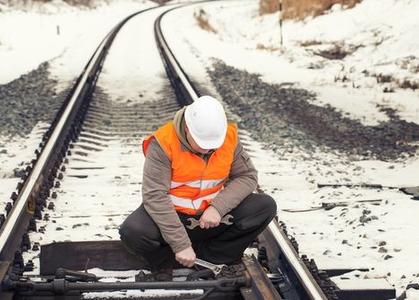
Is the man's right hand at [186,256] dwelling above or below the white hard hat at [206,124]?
below

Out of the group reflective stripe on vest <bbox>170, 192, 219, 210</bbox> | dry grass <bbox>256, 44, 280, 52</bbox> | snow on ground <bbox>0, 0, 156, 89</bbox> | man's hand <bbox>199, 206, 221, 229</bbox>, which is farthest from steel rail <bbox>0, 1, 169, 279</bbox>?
dry grass <bbox>256, 44, 280, 52</bbox>

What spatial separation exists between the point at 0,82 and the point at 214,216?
421 inches

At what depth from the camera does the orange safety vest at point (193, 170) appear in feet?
14.3

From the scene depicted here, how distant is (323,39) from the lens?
20.0m

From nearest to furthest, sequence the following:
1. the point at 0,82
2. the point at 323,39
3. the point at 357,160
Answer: the point at 357,160 → the point at 0,82 → the point at 323,39

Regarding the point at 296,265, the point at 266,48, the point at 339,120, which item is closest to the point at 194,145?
the point at 296,265

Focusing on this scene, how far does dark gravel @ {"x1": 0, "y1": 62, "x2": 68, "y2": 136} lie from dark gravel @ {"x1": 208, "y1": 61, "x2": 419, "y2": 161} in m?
2.61

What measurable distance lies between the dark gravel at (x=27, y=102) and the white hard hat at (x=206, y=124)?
5385mm

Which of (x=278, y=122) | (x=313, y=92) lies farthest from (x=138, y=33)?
(x=278, y=122)

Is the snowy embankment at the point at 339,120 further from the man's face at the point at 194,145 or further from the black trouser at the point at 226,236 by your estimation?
the man's face at the point at 194,145

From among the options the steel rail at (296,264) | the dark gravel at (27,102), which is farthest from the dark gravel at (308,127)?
the steel rail at (296,264)

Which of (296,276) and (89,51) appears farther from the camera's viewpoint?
(89,51)

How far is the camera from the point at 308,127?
382 inches

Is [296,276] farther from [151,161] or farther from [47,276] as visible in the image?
[47,276]
